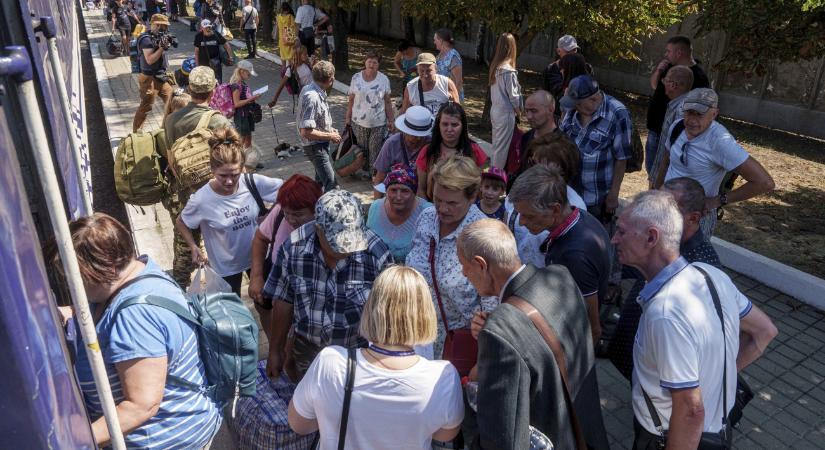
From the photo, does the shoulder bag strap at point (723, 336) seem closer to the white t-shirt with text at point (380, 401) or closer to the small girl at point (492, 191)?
the white t-shirt with text at point (380, 401)

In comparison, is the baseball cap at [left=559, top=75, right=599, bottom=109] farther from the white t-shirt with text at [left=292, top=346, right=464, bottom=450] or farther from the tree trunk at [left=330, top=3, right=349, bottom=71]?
the tree trunk at [left=330, top=3, right=349, bottom=71]

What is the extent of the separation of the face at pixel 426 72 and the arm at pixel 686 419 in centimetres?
→ 502

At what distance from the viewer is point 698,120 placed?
4094 millimetres

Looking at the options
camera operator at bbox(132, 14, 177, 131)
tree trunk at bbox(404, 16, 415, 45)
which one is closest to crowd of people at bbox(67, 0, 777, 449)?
camera operator at bbox(132, 14, 177, 131)

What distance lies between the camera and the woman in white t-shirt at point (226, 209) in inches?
150

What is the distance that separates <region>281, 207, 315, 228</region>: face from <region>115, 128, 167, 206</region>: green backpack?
174 cm

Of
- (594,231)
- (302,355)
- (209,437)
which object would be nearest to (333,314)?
(302,355)

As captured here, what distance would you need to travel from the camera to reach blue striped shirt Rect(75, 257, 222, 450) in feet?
6.69

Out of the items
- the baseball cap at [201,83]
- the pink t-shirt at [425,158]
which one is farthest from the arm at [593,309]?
the baseball cap at [201,83]

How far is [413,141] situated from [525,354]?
321cm

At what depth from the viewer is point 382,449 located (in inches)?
85.4

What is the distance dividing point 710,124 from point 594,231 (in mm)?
1777

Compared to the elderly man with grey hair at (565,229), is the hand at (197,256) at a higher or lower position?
lower

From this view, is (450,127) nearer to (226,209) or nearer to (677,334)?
(226,209)
